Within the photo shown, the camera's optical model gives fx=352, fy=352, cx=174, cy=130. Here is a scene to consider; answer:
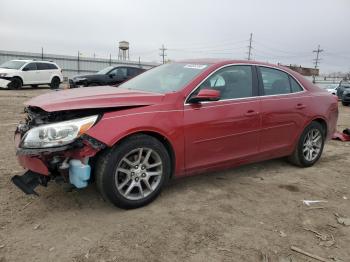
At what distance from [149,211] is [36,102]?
162 cm

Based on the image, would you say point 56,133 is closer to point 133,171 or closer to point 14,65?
point 133,171

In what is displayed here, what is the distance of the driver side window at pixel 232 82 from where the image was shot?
4.25 metres

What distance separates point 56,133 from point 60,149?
161 millimetres

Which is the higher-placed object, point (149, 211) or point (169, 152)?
point (169, 152)

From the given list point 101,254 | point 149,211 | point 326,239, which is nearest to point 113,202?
point 149,211

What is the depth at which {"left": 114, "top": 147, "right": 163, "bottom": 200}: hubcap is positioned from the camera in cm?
353

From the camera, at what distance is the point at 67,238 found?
3057 mm

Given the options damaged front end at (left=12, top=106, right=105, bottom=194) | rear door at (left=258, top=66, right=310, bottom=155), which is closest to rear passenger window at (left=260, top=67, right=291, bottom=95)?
rear door at (left=258, top=66, right=310, bottom=155)

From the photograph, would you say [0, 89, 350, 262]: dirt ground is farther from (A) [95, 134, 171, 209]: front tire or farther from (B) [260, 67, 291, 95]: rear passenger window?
(B) [260, 67, 291, 95]: rear passenger window

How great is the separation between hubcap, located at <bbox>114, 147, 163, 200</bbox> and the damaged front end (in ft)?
1.11

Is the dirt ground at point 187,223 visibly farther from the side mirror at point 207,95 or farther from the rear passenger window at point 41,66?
the rear passenger window at point 41,66

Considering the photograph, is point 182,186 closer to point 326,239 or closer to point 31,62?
A: point 326,239

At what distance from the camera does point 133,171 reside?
358 centimetres

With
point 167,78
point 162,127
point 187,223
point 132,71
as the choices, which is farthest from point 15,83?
point 187,223
